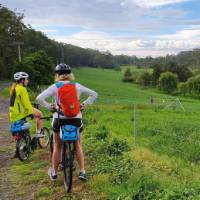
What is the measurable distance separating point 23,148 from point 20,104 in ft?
3.38

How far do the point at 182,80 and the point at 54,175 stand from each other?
11380 centimetres

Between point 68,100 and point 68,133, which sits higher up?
point 68,100

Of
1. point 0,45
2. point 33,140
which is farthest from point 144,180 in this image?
point 0,45

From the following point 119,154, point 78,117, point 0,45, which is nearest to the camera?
point 78,117

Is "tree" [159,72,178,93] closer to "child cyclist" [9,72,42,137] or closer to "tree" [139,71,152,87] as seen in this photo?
"tree" [139,71,152,87]

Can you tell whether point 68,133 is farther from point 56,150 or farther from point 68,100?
point 56,150

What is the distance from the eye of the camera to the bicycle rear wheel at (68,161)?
6895 millimetres

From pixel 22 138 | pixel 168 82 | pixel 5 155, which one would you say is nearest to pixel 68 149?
pixel 22 138

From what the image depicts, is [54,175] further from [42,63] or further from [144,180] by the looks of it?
[42,63]

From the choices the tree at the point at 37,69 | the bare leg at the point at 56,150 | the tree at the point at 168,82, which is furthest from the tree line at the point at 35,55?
the bare leg at the point at 56,150

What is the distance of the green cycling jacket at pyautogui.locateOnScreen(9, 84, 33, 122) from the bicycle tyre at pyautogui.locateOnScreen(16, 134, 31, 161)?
1.84ft

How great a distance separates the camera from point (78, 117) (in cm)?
696

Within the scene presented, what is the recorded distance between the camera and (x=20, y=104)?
9750 millimetres

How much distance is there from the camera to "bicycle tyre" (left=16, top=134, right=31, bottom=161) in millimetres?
9852
